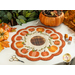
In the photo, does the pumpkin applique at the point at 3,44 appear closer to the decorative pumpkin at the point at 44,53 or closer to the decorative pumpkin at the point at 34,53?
the decorative pumpkin at the point at 34,53

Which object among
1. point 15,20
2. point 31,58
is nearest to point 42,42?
point 31,58

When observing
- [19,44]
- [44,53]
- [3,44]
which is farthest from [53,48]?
[3,44]

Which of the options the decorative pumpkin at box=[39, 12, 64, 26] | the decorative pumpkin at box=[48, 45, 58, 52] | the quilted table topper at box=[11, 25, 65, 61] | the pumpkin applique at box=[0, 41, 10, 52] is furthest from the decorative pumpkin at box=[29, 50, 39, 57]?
the decorative pumpkin at box=[39, 12, 64, 26]

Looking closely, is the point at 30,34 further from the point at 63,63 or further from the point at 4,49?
the point at 63,63

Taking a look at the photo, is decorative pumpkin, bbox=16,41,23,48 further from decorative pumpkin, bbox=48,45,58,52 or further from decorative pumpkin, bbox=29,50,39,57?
decorative pumpkin, bbox=48,45,58,52

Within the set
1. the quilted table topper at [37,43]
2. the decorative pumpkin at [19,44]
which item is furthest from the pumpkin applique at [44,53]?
the decorative pumpkin at [19,44]

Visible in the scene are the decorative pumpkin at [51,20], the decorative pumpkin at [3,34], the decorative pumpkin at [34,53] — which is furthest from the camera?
the decorative pumpkin at [51,20]

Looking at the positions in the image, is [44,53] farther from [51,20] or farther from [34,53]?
[51,20]

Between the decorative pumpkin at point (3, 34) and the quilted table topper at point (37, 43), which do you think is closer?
the quilted table topper at point (37, 43)

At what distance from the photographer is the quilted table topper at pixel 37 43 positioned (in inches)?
46.7

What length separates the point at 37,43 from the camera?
4.28 ft

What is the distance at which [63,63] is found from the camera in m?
1.15

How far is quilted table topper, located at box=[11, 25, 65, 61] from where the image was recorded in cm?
119

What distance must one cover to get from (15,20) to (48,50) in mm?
644
